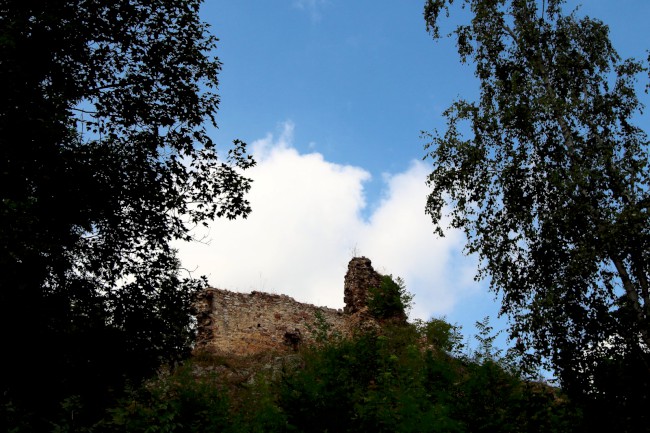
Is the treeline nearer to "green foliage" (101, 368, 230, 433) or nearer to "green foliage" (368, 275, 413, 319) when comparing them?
"green foliage" (101, 368, 230, 433)

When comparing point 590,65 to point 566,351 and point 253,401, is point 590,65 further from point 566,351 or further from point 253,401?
point 253,401

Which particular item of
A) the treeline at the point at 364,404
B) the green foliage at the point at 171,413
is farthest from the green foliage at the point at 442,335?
the green foliage at the point at 171,413

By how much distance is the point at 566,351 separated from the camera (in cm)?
1276

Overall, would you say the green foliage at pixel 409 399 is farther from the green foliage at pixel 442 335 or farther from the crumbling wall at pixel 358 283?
the crumbling wall at pixel 358 283

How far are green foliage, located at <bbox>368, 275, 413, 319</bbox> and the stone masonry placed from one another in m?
0.57

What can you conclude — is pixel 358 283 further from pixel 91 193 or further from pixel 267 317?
pixel 91 193

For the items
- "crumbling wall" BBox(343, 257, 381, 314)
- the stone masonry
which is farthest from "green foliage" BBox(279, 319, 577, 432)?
"crumbling wall" BBox(343, 257, 381, 314)

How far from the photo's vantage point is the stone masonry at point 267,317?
2420 cm

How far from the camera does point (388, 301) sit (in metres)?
25.0

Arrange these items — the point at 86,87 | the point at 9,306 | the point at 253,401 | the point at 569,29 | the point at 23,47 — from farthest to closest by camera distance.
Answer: the point at 569,29
the point at 253,401
the point at 86,87
the point at 23,47
the point at 9,306

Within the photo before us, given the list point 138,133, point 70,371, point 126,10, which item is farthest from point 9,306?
point 126,10

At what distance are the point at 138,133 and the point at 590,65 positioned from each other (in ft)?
40.5

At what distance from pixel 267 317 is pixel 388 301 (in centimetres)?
554

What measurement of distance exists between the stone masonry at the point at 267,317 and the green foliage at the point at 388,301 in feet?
1.88
